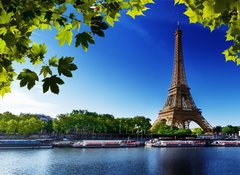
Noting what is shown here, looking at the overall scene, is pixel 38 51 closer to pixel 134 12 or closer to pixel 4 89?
pixel 4 89

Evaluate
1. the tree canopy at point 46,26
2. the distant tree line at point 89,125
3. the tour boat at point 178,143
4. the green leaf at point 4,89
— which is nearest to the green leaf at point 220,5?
the tree canopy at point 46,26

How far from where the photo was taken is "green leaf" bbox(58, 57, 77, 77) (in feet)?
11.1

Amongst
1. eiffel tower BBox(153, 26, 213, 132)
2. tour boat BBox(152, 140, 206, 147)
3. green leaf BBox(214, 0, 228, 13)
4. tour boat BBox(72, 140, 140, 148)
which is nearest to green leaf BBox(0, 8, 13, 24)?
green leaf BBox(214, 0, 228, 13)

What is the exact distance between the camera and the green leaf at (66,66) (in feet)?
11.1

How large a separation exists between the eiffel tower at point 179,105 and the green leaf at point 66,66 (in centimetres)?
11694

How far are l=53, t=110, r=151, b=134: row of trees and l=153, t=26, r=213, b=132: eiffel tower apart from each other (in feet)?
36.6

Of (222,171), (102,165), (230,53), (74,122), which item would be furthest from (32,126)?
(230,53)

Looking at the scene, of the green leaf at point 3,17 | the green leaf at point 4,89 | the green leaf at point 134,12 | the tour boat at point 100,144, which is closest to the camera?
the green leaf at point 3,17

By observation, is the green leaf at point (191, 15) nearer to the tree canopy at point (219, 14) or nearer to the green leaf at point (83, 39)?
the tree canopy at point (219, 14)

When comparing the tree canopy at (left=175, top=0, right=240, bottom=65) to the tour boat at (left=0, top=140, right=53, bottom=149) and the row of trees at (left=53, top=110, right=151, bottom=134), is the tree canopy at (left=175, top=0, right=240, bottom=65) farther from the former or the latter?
the row of trees at (left=53, top=110, right=151, bottom=134)

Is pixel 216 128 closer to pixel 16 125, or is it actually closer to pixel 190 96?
pixel 190 96

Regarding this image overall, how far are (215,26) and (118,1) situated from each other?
6.83 ft

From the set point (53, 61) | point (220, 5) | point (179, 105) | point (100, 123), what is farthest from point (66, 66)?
point (179, 105)

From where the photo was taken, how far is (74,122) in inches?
4466
